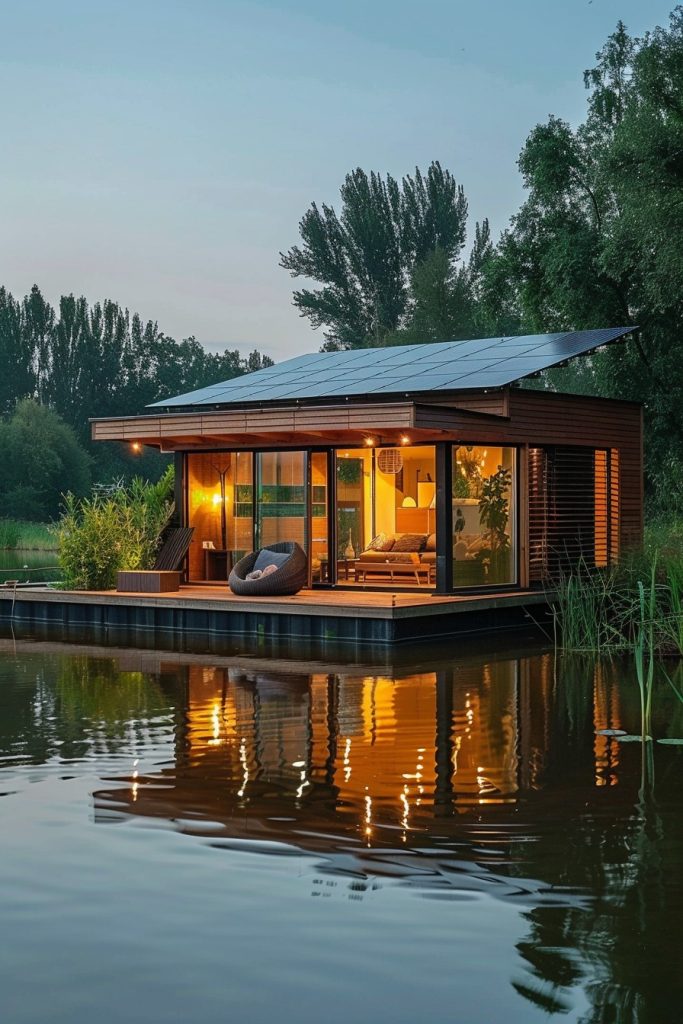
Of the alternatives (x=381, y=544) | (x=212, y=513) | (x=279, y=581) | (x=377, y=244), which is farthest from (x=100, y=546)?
(x=377, y=244)

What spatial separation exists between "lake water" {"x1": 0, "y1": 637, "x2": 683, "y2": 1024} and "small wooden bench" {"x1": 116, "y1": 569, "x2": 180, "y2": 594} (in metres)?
6.36

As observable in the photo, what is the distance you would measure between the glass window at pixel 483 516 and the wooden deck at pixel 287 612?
0.38 m

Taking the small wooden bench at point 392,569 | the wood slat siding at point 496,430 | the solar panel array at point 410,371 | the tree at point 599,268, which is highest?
the tree at point 599,268

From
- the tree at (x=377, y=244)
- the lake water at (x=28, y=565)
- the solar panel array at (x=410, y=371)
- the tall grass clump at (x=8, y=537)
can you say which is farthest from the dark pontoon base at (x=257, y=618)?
the tree at (x=377, y=244)

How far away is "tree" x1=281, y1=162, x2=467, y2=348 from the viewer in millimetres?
47625

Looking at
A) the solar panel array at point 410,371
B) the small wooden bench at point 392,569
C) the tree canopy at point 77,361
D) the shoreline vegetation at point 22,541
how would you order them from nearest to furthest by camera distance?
the small wooden bench at point 392,569 → the solar panel array at point 410,371 → the shoreline vegetation at point 22,541 → the tree canopy at point 77,361

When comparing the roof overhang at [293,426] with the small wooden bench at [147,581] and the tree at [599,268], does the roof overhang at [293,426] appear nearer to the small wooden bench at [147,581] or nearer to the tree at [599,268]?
the small wooden bench at [147,581]

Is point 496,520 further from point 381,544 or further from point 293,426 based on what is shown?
point 293,426

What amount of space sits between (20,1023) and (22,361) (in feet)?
177

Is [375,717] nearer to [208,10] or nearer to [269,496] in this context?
[269,496]

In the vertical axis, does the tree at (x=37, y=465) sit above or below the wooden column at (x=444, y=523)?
above

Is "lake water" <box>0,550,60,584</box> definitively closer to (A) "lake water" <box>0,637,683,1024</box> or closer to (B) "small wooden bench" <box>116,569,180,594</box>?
(B) "small wooden bench" <box>116,569,180,594</box>

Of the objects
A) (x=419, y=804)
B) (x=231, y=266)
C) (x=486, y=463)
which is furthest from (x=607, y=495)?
(x=231, y=266)

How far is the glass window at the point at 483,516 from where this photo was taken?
15922 millimetres
